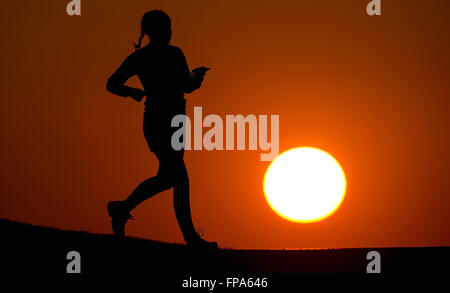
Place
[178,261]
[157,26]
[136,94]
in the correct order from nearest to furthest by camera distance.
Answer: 1. [178,261]
2. [136,94]
3. [157,26]

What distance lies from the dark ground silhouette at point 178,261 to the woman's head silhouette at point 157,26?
2.09 metres

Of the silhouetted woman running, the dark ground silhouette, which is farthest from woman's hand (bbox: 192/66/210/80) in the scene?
the dark ground silhouette

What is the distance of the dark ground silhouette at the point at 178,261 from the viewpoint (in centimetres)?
563

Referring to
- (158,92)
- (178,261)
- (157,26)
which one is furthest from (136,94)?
(178,261)

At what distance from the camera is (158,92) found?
6.64m

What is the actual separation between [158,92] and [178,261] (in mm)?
1711

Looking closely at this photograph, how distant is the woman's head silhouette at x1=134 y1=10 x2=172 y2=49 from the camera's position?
6.73 meters

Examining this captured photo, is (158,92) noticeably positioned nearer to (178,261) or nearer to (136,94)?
(136,94)

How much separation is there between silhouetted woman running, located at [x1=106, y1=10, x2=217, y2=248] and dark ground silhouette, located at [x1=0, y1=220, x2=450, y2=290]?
0.45m

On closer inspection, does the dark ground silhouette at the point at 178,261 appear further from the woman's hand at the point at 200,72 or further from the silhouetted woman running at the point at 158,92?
the woman's hand at the point at 200,72

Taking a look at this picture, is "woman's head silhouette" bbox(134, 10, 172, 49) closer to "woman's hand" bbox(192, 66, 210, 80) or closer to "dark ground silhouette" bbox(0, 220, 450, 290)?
"woman's hand" bbox(192, 66, 210, 80)
